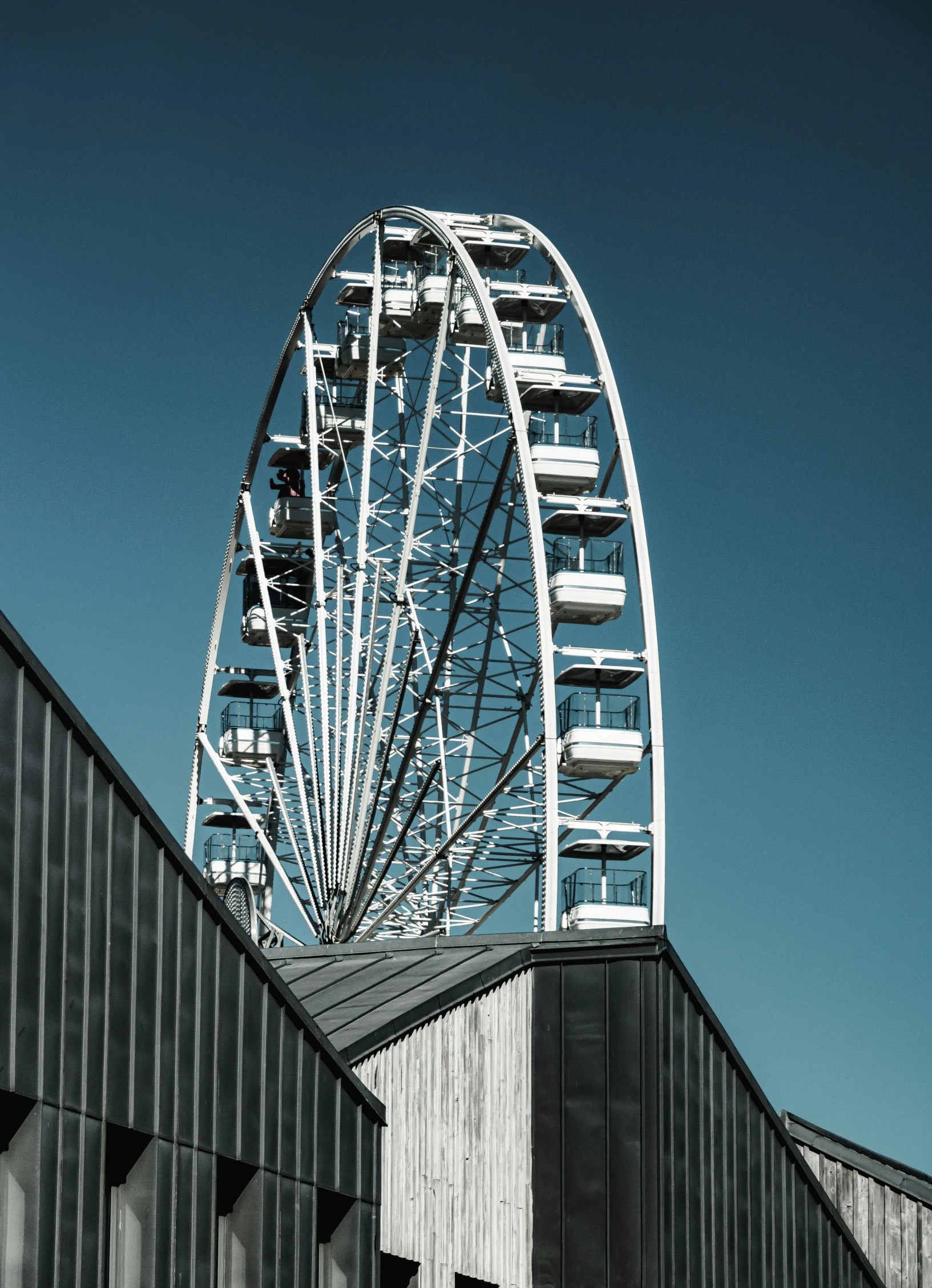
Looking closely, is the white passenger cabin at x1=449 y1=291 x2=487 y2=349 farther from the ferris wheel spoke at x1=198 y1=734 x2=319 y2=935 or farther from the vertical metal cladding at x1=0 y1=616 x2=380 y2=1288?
the vertical metal cladding at x1=0 y1=616 x2=380 y2=1288

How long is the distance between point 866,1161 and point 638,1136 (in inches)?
375

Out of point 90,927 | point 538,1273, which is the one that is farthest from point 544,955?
point 90,927

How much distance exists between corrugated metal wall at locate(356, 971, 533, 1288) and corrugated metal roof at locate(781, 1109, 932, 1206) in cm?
862

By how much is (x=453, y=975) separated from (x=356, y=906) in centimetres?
Result: 2335

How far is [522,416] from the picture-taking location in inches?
1756

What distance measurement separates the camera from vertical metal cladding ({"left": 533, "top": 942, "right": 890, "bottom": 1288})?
2325 centimetres

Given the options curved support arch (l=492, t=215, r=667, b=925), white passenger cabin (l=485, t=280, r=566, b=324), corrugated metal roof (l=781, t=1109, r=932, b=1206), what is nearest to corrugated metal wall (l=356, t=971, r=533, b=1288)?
corrugated metal roof (l=781, t=1109, r=932, b=1206)

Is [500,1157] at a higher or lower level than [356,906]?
lower

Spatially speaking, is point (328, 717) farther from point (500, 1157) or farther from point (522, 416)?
point (500, 1157)

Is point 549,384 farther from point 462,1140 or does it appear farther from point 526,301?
point 462,1140

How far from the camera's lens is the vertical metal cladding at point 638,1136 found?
76.3 ft

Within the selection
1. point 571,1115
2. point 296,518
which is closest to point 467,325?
point 296,518

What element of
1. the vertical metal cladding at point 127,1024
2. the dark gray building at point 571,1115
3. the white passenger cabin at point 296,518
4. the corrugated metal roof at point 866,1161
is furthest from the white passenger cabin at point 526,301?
the vertical metal cladding at point 127,1024

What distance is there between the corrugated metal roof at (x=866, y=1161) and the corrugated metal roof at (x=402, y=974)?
791cm
